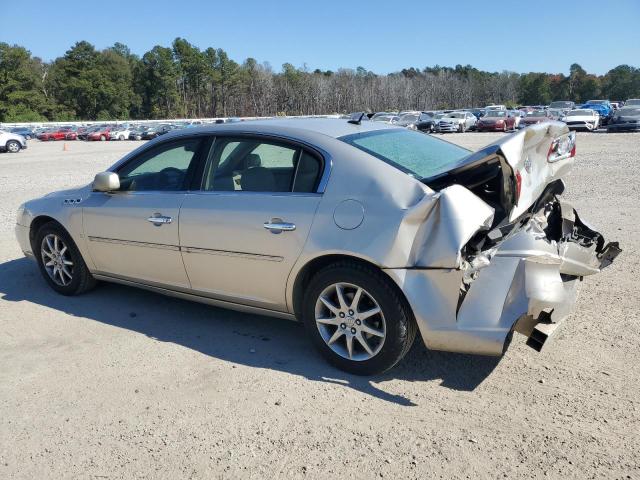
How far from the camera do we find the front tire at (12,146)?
3148 centimetres

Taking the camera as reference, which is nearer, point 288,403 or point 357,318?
point 288,403

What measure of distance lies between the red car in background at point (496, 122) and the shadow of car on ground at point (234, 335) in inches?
1453

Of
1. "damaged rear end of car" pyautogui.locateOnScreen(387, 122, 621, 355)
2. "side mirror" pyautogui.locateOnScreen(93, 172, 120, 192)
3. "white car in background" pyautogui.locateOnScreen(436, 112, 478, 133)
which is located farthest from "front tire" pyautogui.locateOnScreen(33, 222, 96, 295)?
"white car in background" pyautogui.locateOnScreen(436, 112, 478, 133)

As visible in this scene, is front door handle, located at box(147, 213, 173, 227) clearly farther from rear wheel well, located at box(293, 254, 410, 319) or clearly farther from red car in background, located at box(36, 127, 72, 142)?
red car in background, located at box(36, 127, 72, 142)

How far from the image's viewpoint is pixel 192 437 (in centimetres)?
287

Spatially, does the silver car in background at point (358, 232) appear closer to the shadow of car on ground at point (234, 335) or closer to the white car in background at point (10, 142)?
the shadow of car on ground at point (234, 335)

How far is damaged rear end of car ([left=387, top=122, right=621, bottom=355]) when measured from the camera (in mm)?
2965

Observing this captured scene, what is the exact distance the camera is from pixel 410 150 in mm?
3814

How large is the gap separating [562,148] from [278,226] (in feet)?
6.55

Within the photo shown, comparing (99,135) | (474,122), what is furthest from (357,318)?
(99,135)

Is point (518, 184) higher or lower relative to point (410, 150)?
lower

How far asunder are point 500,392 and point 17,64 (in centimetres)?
11064

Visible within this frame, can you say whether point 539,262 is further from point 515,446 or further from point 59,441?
point 59,441

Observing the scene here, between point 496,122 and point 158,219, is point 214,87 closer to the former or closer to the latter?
point 496,122
